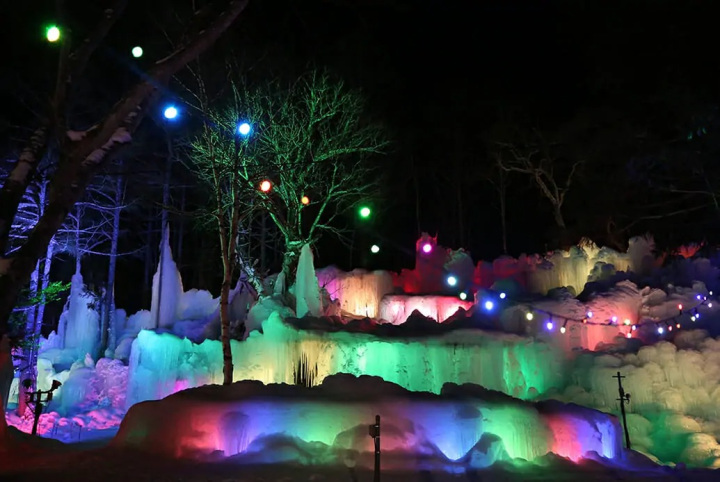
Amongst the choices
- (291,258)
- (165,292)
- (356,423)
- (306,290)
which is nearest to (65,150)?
(356,423)

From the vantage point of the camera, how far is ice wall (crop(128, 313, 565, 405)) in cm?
1608

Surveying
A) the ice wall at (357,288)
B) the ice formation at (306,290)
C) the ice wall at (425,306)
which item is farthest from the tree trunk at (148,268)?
the ice wall at (425,306)

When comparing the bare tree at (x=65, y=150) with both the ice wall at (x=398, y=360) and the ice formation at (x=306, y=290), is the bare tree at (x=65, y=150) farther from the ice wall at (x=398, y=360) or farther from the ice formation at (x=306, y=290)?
the ice formation at (x=306, y=290)

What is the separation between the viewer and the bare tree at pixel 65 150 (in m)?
6.76

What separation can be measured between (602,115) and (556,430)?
1426 cm

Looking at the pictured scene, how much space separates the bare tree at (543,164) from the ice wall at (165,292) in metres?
16.1

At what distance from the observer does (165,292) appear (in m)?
20.4

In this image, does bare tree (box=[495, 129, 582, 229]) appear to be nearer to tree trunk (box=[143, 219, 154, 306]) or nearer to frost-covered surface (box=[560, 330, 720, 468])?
frost-covered surface (box=[560, 330, 720, 468])

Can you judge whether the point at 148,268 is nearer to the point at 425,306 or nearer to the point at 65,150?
the point at 425,306

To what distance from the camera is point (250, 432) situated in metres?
9.49

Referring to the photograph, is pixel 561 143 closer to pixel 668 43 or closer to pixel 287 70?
pixel 668 43

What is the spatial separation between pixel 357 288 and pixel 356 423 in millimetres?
12765

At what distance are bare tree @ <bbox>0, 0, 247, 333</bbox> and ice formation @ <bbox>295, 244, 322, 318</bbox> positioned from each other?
11.8 meters

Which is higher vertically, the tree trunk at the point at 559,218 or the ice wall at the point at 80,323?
the tree trunk at the point at 559,218
